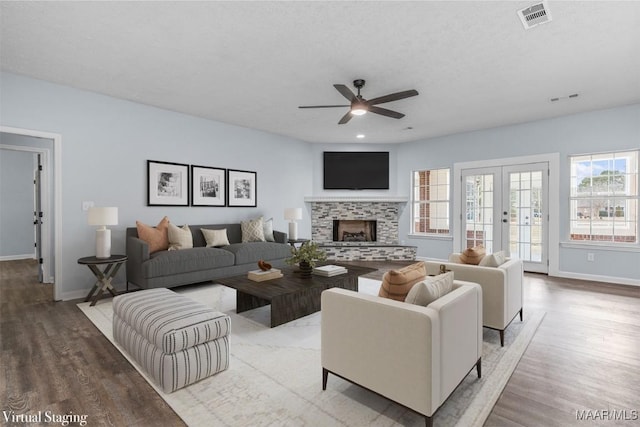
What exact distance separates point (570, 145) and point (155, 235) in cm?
677

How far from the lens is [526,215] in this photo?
5.80m

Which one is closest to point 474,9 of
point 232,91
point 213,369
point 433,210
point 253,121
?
point 232,91

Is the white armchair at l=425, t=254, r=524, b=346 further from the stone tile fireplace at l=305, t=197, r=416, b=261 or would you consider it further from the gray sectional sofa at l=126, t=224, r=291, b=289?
the stone tile fireplace at l=305, t=197, r=416, b=261

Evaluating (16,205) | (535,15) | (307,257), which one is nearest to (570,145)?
(535,15)

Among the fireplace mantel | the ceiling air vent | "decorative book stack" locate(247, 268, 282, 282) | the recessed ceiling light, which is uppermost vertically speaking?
the recessed ceiling light

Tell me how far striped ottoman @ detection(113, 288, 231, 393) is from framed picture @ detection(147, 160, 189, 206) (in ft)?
9.14

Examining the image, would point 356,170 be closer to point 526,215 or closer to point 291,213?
point 291,213

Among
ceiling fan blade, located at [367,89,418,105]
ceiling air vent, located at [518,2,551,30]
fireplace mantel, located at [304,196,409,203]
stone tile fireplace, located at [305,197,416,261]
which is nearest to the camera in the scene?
ceiling air vent, located at [518,2,551,30]

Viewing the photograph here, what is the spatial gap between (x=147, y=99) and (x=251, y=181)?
227 centimetres

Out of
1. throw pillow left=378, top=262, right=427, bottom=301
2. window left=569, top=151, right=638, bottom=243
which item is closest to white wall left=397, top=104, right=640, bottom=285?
window left=569, top=151, right=638, bottom=243

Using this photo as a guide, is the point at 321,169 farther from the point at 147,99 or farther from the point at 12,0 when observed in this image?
the point at 12,0

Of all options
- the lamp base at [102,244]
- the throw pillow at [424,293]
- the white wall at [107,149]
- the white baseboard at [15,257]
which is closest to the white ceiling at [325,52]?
the white wall at [107,149]

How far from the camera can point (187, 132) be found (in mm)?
5270

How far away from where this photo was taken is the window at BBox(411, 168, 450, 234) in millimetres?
6973
